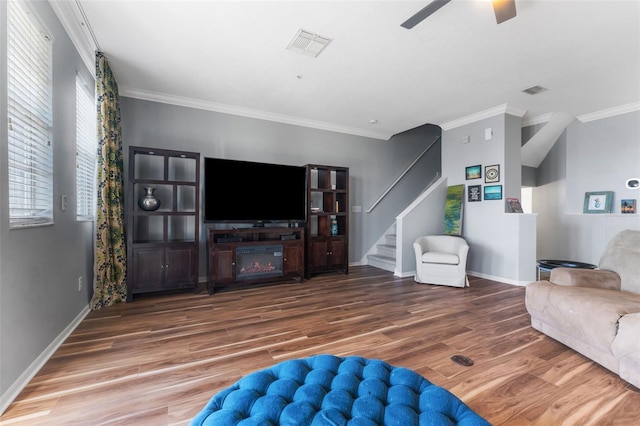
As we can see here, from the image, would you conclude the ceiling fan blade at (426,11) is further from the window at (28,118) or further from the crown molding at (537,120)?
the crown molding at (537,120)

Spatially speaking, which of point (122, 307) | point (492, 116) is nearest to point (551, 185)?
point (492, 116)

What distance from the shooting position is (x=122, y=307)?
300cm

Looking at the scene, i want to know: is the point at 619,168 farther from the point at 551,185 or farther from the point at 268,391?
the point at 268,391

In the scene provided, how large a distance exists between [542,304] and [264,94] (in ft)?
12.7

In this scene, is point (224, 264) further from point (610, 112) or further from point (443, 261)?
point (610, 112)

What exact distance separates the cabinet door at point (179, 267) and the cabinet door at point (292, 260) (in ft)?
4.00

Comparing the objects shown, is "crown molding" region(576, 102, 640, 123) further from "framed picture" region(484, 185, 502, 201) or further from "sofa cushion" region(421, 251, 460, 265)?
"sofa cushion" region(421, 251, 460, 265)

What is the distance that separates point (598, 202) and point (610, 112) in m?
1.45

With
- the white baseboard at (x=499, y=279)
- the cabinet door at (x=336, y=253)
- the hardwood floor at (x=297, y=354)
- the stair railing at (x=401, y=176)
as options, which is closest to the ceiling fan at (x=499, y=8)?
the hardwood floor at (x=297, y=354)

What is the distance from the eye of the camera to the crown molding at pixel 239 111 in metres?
3.73

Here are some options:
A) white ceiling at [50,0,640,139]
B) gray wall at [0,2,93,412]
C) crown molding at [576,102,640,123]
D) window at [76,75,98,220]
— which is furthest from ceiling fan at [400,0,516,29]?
crown molding at [576,102,640,123]

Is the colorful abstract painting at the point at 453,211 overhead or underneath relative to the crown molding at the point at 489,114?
underneath

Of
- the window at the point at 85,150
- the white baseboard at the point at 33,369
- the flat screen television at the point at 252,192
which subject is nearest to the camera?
the white baseboard at the point at 33,369

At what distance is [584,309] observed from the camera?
1977mm
